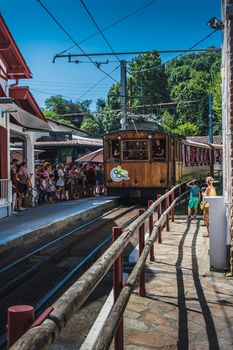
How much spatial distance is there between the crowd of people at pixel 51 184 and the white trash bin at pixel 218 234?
9.95 meters

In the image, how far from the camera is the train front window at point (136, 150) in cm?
1998

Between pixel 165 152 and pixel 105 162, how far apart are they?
2573 millimetres

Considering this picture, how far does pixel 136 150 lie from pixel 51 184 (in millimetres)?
3685

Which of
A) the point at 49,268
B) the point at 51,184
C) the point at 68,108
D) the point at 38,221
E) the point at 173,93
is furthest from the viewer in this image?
the point at 68,108

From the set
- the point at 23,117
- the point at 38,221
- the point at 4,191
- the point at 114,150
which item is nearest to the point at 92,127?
the point at 114,150

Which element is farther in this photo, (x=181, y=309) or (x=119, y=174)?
(x=119, y=174)

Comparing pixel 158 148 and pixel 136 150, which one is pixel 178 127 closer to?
pixel 136 150

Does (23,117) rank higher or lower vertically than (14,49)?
lower

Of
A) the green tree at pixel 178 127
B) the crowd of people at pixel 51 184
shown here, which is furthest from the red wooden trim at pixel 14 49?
the green tree at pixel 178 127

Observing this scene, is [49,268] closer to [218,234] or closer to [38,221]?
[218,234]

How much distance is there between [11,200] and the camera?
15.8m

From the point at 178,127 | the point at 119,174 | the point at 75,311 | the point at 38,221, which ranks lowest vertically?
the point at 38,221

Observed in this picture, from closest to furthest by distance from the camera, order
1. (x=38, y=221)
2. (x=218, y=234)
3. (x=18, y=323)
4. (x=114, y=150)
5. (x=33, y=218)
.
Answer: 1. (x=18, y=323)
2. (x=218, y=234)
3. (x=38, y=221)
4. (x=33, y=218)
5. (x=114, y=150)

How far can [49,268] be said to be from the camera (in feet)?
28.8
